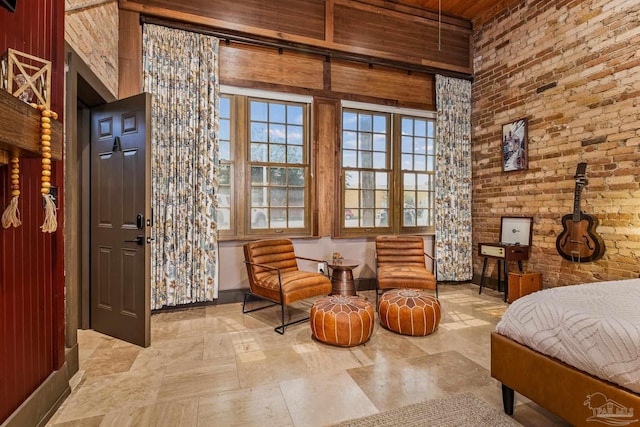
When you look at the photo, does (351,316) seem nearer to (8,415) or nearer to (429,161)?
(8,415)

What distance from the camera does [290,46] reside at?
433 cm

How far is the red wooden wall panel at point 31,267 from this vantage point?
1.56 meters

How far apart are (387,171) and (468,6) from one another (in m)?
2.74

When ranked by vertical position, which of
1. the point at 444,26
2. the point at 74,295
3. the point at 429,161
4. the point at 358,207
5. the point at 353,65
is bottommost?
the point at 74,295

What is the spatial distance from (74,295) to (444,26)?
5.82 metres

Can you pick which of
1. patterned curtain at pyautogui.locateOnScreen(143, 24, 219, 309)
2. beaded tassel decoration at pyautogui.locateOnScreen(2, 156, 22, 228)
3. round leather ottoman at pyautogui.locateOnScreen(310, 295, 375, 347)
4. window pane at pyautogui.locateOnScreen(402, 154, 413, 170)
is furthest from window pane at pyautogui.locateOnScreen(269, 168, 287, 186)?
beaded tassel decoration at pyautogui.locateOnScreen(2, 156, 22, 228)

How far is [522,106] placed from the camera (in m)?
4.57

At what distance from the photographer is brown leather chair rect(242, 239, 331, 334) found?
3.27m

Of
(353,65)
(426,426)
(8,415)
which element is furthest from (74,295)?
(353,65)

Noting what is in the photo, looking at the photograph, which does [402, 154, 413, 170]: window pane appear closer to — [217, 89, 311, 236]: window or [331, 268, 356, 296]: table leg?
[217, 89, 311, 236]: window

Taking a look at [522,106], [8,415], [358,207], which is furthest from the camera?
[358,207]

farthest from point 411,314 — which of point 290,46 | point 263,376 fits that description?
point 290,46

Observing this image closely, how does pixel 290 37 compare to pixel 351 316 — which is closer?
pixel 351 316

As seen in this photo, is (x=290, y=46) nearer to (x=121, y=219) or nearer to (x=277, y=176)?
(x=277, y=176)
